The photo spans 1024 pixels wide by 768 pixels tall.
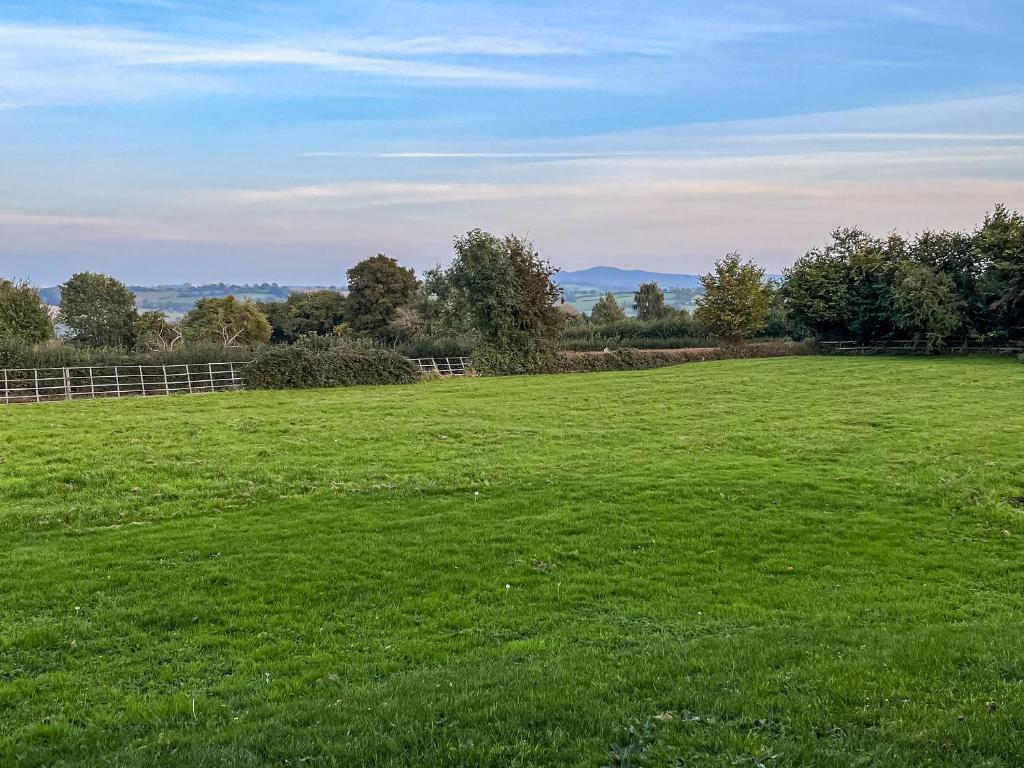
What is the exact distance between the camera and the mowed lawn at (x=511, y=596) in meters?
5.36

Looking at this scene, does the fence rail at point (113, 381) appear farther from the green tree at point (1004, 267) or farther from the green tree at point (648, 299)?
the green tree at point (648, 299)

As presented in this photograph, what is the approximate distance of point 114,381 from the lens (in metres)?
43.8

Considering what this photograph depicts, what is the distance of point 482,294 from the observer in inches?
2215

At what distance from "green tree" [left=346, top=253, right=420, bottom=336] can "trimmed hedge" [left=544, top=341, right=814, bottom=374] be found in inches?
1256

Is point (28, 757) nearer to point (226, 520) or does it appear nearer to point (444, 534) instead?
point (444, 534)

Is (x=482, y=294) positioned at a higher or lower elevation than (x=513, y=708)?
higher

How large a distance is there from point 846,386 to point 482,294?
27557 millimetres

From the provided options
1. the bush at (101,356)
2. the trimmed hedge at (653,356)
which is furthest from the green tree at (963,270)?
the bush at (101,356)

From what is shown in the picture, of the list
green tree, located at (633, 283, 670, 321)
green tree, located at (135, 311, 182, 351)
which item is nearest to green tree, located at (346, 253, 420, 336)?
green tree, located at (135, 311, 182, 351)

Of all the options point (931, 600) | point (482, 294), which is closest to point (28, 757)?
point (931, 600)

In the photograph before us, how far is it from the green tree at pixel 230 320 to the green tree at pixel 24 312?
14.9 meters

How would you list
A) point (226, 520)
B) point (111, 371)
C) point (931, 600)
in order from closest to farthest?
1. point (931, 600)
2. point (226, 520)
3. point (111, 371)

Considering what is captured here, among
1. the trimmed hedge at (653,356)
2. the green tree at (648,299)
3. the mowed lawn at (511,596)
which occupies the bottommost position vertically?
the mowed lawn at (511,596)

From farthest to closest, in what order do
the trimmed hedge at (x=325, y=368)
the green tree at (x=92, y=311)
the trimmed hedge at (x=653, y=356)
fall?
the green tree at (x=92, y=311) → the trimmed hedge at (x=653, y=356) → the trimmed hedge at (x=325, y=368)
